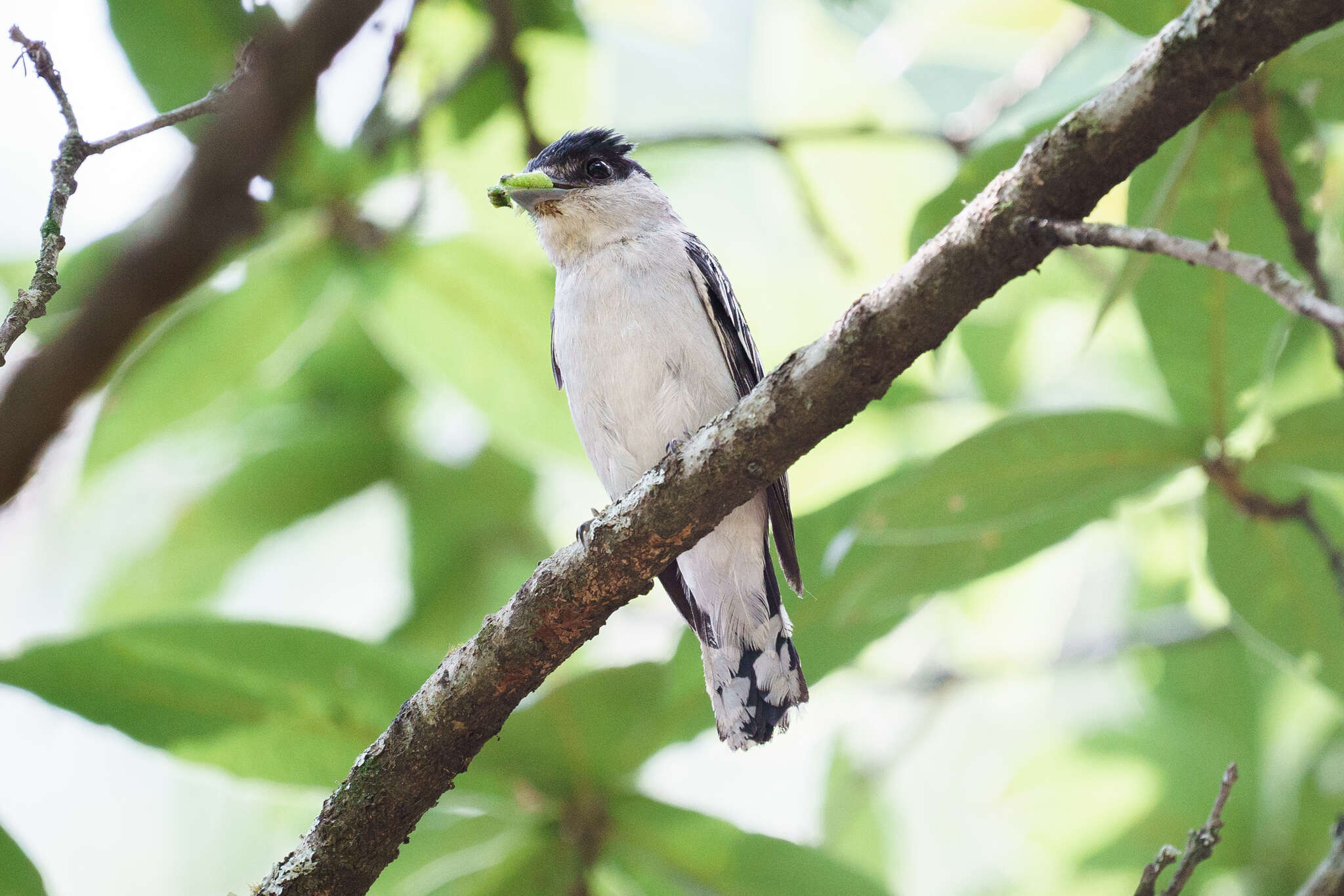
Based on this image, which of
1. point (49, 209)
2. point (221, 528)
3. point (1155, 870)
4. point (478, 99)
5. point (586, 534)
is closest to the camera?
point (49, 209)

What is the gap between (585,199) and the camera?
13.2 feet

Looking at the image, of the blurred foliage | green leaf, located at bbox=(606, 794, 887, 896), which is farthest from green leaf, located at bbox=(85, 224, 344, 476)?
green leaf, located at bbox=(606, 794, 887, 896)

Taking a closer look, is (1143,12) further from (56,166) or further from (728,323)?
(56,166)

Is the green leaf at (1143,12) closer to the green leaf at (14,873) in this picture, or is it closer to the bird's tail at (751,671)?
the bird's tail at (751,671)

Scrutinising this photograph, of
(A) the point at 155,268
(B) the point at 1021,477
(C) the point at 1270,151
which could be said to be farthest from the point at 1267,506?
(A) the point at 155,268

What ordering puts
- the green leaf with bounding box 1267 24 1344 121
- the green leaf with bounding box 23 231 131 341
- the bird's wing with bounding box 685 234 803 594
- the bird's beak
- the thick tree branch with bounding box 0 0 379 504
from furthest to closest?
1. the bird's wing with bounding box 685 234 803 594
2. the bird's beak
3. the green leaf with bounding box 23 231 131 341
4. the green leaf with bounding box 1267 24 1344 121
5. the thick tree branch with bounding box 0 0 379 504

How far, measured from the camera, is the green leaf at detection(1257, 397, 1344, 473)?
2654 millimetres

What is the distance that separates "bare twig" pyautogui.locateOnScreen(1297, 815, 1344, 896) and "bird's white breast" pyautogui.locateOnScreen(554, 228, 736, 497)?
199cm

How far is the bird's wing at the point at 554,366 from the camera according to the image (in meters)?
3.84

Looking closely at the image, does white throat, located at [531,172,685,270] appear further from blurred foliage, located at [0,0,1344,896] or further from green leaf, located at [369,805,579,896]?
green leaf, located at [369,805,579,896]

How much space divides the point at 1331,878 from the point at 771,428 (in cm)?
163

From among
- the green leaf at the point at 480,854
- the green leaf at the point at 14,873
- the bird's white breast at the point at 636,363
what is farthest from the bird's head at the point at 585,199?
the green leaf at the point at 14,873

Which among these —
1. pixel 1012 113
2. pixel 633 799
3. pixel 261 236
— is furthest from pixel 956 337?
pixel 261 236

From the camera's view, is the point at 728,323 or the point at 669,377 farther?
the point at 728,323
